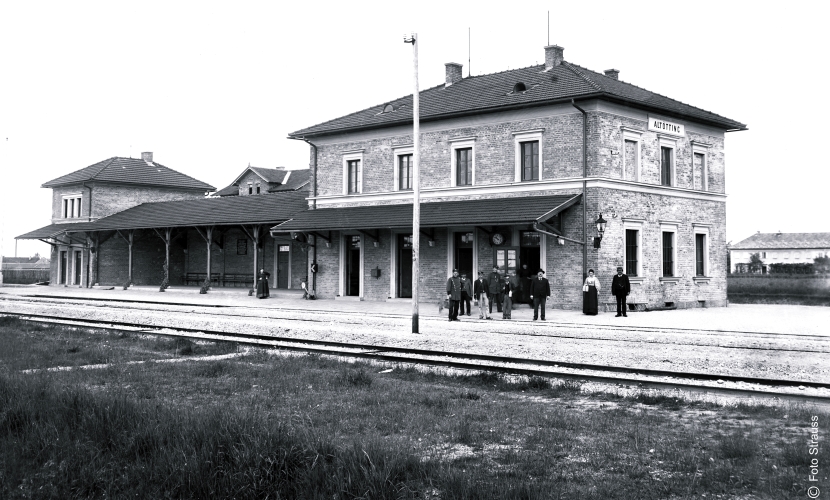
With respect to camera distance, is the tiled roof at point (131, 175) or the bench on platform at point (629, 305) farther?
the tiled roof at point (131, 175)

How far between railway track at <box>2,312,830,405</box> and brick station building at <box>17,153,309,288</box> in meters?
21.6

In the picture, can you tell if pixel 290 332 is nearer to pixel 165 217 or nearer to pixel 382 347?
pixel 382 347

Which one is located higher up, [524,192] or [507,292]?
[524,192]

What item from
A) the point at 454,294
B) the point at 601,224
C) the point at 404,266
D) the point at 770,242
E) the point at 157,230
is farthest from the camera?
the point at 770,242

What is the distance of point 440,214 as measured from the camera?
28188 mm

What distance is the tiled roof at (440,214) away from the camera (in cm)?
2559

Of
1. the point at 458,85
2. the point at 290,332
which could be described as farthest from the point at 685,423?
the point at 458,85

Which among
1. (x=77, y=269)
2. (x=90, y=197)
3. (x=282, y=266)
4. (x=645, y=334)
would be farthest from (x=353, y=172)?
(x=77, y=269)

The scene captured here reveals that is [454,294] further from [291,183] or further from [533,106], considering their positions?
[291,183]

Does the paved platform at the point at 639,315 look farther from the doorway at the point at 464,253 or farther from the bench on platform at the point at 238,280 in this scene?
the bench on platform at the point at 238,280

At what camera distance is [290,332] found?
17219 mm

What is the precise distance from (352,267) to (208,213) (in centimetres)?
1171

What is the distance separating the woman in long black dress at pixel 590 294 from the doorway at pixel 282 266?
2082cm

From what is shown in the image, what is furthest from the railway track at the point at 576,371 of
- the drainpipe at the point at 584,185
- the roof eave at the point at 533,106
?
the roof eave at the point at 533,106
